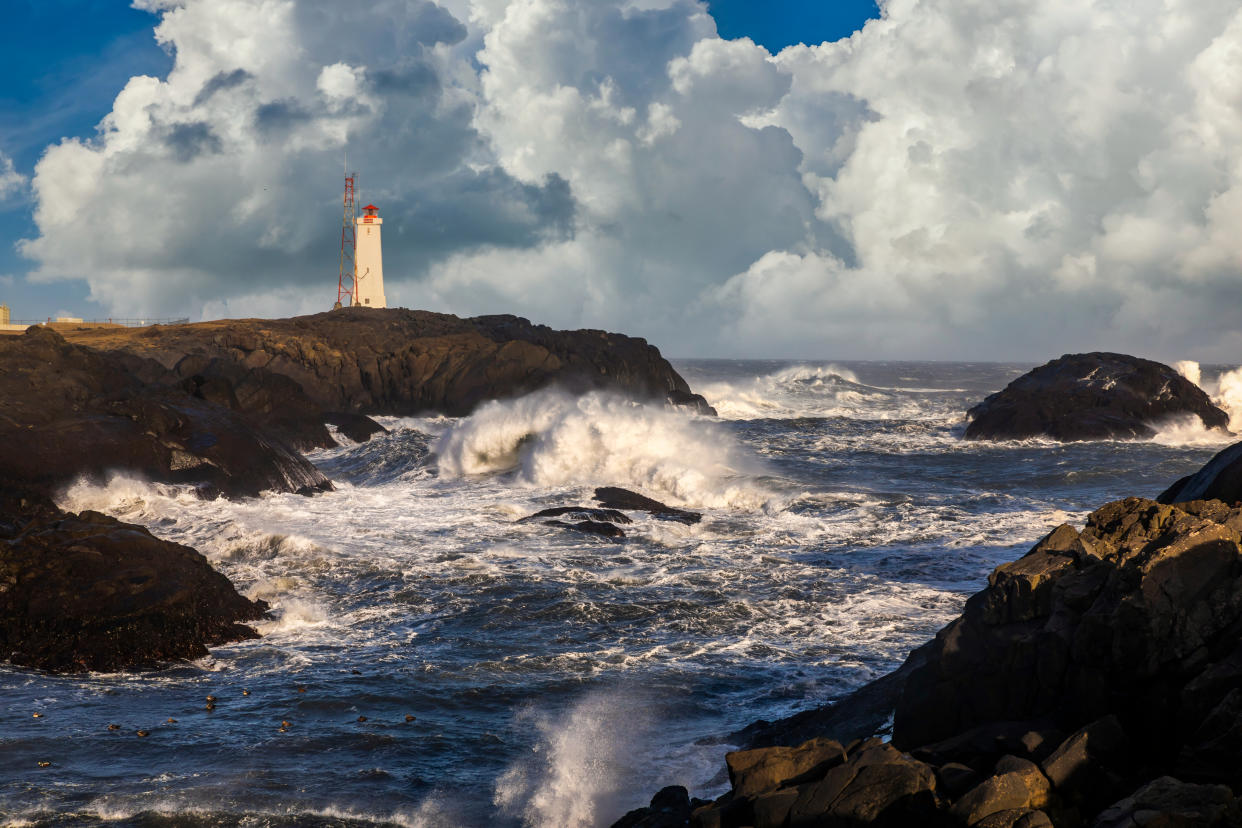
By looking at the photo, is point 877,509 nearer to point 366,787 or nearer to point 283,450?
point 283,450

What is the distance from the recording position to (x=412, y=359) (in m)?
48.2

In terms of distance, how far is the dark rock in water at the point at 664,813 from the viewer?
23.1 ft

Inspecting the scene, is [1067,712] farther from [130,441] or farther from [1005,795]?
[130,441]

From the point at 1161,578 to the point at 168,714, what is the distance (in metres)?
8.67

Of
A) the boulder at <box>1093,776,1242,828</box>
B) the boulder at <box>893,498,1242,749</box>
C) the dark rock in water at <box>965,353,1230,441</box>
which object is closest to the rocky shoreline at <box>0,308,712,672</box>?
the boulder at <box>893,498,1242,749</box>

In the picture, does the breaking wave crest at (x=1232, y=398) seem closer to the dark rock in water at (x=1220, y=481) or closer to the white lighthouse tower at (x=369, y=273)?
the dark rock in water at (x=1220, y=481)

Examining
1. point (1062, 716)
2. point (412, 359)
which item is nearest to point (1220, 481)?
point (1062, 716)

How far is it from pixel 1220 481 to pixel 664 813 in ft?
24.2

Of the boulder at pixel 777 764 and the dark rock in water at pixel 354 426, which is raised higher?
the dark rock in water at pixel 354 426

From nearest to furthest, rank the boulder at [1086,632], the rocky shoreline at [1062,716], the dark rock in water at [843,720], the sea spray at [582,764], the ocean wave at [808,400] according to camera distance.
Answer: the rocky shoreline at [1062,716] < the boulder at [1086,632] < the sea spray at [582,764] < the dark rock in water at [843,720] < the ocean wave at [808,400]

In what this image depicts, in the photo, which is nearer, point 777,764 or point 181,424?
point 777,764

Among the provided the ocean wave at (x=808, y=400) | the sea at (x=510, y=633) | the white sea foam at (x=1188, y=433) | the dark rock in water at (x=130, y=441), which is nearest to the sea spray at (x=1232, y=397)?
the white sea foam at (x=1188, y=433)

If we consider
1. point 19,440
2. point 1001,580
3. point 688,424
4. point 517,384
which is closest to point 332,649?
point 1001,580

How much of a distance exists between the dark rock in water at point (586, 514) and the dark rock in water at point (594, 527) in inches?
14.3
